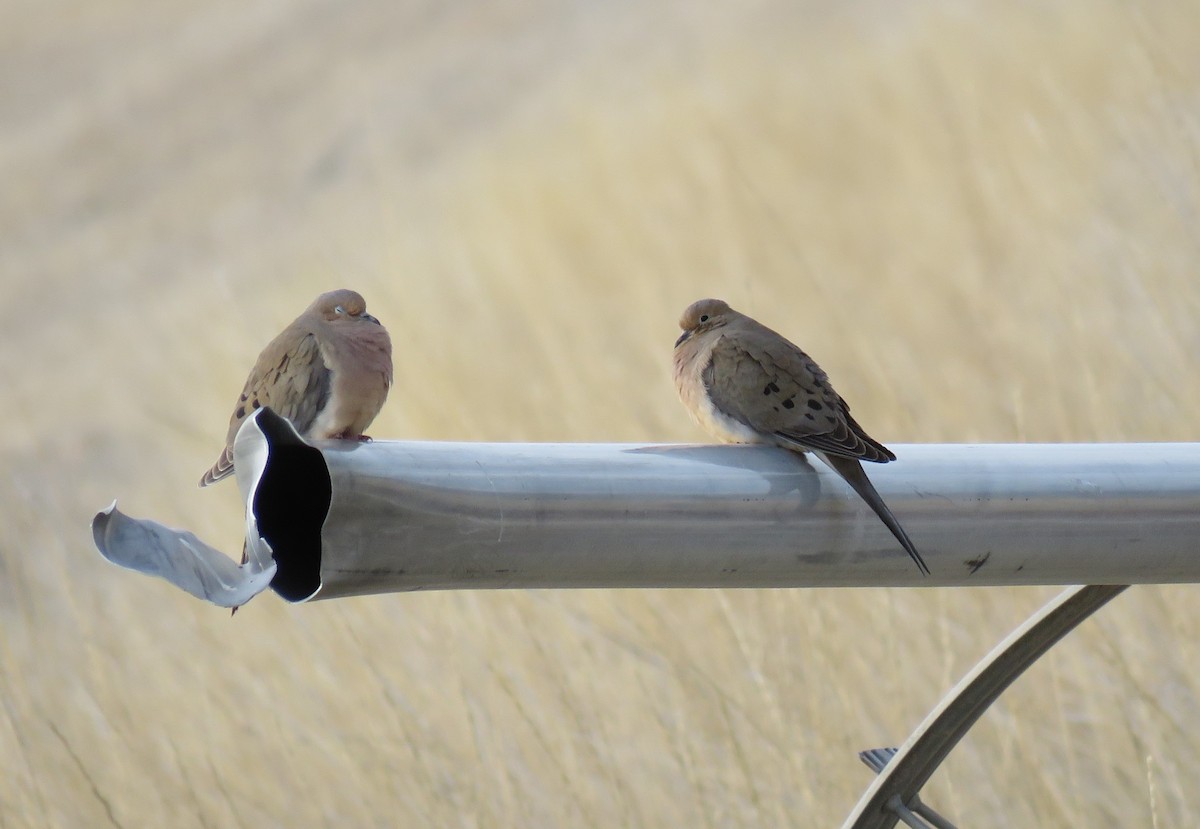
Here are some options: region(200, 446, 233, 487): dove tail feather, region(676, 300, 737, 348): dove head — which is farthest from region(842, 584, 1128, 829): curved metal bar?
region(676, 300, 737, 348): dove head

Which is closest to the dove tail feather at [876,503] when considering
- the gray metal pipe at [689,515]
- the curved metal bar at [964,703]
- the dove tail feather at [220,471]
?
the gray metal pipe at [689,515]

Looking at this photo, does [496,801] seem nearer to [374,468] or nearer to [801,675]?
[801,675]

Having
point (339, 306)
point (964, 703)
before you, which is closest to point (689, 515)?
point (964, 703)

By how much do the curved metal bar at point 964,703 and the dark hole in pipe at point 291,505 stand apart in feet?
1.71

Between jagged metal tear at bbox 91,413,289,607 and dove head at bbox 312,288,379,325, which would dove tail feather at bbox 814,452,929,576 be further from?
dove head at bbox 312,288,379,325

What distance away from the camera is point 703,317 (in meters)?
1.76

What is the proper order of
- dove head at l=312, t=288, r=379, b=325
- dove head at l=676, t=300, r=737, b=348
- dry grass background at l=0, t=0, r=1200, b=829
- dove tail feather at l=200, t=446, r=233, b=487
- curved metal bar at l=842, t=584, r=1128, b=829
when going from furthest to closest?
dry grass background at l=0, t=0, r=1200, b=829 < dove head at l=676, t=300, r=737, b=348 < dove head at l=312, t=288, r=379, b=325 < dove tail feather at l=200, t=446, r=233, b=487 < curved metal bar at l=842, t=584, r=1128, b=829

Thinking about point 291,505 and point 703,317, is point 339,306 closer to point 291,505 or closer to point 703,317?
point 703,317

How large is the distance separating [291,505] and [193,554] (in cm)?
5

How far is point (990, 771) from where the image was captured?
187 centimetres

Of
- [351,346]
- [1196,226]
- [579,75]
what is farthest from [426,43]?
[351,346]

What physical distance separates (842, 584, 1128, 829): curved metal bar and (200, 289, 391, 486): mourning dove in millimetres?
691

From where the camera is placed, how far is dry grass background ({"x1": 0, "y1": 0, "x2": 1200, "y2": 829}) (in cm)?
183

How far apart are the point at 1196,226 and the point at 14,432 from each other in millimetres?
4627
